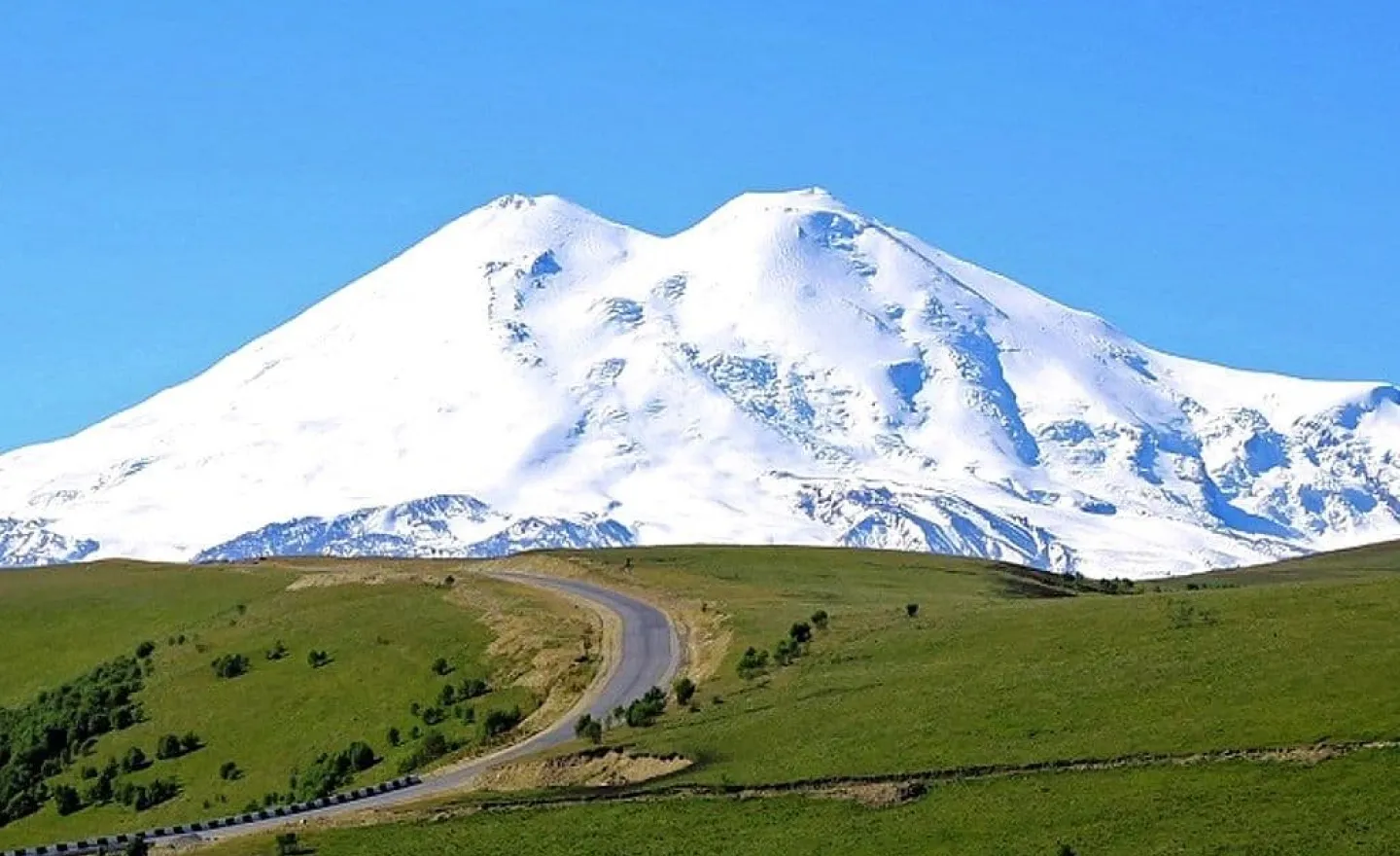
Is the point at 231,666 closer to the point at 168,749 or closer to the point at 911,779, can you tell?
the point at 168,749

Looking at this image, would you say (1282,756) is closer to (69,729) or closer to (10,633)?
(69,729)

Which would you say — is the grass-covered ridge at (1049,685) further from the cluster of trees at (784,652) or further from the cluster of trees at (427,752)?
the cluster of trees at (427,752)

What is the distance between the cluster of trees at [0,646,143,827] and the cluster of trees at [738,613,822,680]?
3184 centimetres

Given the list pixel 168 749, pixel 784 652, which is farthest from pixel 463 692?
pixel 784 652

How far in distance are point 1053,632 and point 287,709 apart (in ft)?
A: 116

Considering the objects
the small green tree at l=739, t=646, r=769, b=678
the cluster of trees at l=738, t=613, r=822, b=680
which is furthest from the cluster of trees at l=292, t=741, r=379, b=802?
the cluster of trees at l=738, t=613, r=822, b=680

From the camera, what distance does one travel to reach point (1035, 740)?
3083 inches

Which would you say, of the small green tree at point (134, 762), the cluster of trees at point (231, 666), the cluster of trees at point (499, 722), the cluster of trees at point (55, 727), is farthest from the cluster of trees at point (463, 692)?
the cluster of trees at point (55, 727)

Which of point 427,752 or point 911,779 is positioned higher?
point 427,752

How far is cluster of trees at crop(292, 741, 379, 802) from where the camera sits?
99.7m

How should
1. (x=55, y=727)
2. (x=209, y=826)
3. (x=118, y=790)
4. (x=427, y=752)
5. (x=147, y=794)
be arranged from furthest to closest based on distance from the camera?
(x=55, y=727)
(x=118, y=790)
(x=147, y=794)
(x=427, y=752)
(x=209, y=826)

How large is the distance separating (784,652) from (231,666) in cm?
3161

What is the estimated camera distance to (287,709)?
4412 inches

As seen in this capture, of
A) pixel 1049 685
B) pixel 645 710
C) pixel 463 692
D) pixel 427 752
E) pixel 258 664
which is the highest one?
pixel 258 664
